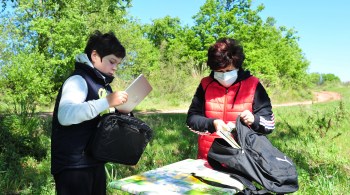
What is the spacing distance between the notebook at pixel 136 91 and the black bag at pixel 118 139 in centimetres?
12

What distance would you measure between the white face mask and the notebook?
0.54 metres

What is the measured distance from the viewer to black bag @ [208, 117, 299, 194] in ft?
6.79

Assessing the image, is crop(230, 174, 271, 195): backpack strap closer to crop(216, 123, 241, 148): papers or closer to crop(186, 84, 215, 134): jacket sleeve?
crop(216, 123, 241, 148): papers

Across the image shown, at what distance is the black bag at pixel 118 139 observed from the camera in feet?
6.91

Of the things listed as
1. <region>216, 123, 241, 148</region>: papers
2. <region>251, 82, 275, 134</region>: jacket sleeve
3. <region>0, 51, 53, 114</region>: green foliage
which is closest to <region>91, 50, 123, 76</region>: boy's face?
<region>216, 123, 241, 148</region>: papers

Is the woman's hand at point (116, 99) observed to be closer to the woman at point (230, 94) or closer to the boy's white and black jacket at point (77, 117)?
Result: the boy's white and black jacket at point (77, 117)

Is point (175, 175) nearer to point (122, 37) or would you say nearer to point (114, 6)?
point (114, 6)

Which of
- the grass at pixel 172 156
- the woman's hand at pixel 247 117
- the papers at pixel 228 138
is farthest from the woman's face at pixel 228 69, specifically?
the grass at pixel 172 156

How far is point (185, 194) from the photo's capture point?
6.28 ft

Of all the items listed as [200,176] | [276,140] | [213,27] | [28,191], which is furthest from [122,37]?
[200,176]

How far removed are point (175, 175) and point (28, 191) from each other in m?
2.24

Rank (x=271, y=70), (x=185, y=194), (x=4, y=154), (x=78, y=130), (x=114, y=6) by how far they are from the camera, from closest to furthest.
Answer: (x=185, y=194) → (x=78, y=130) → (x=4, y=154) → (x=114, y=6) → (x=271, y=70)

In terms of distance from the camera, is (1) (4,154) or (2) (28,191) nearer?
(2) (28,191)

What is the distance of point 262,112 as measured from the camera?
2.52 metres
